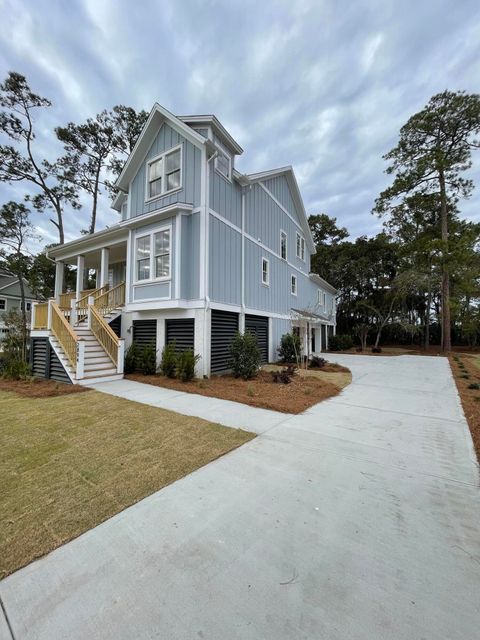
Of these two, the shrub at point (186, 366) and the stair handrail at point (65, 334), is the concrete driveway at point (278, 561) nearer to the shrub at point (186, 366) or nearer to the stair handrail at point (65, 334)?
the shrub at point (186, 366)

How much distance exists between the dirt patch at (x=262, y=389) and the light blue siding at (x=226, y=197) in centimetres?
591

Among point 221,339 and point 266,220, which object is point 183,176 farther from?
point 221,339

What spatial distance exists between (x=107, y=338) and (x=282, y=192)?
37.5 ft

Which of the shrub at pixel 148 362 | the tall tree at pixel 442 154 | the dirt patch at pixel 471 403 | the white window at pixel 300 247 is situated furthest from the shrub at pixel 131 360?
the tall tree at pixel 442 154

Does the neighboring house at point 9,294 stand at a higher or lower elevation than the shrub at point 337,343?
higher

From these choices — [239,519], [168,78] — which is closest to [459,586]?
[239,519]

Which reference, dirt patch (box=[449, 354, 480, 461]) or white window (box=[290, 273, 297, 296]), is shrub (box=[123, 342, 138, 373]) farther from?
white window (box=[290, 273, 297, 296])

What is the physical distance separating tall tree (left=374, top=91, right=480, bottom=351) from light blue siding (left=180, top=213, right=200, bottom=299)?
18788 millimetres

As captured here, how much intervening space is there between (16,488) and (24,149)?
23147 millimetres

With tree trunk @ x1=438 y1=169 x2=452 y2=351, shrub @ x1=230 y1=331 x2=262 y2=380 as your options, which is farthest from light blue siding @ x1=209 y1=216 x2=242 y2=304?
tree trunk @ x1=438 y1=169 x2=452 y2=351

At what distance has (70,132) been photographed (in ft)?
59.9

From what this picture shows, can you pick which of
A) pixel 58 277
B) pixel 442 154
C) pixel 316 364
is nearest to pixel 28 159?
pixel 58 277

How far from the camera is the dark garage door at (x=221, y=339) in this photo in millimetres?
9391

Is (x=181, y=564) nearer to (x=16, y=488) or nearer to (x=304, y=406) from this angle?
(x=16, y=488)
